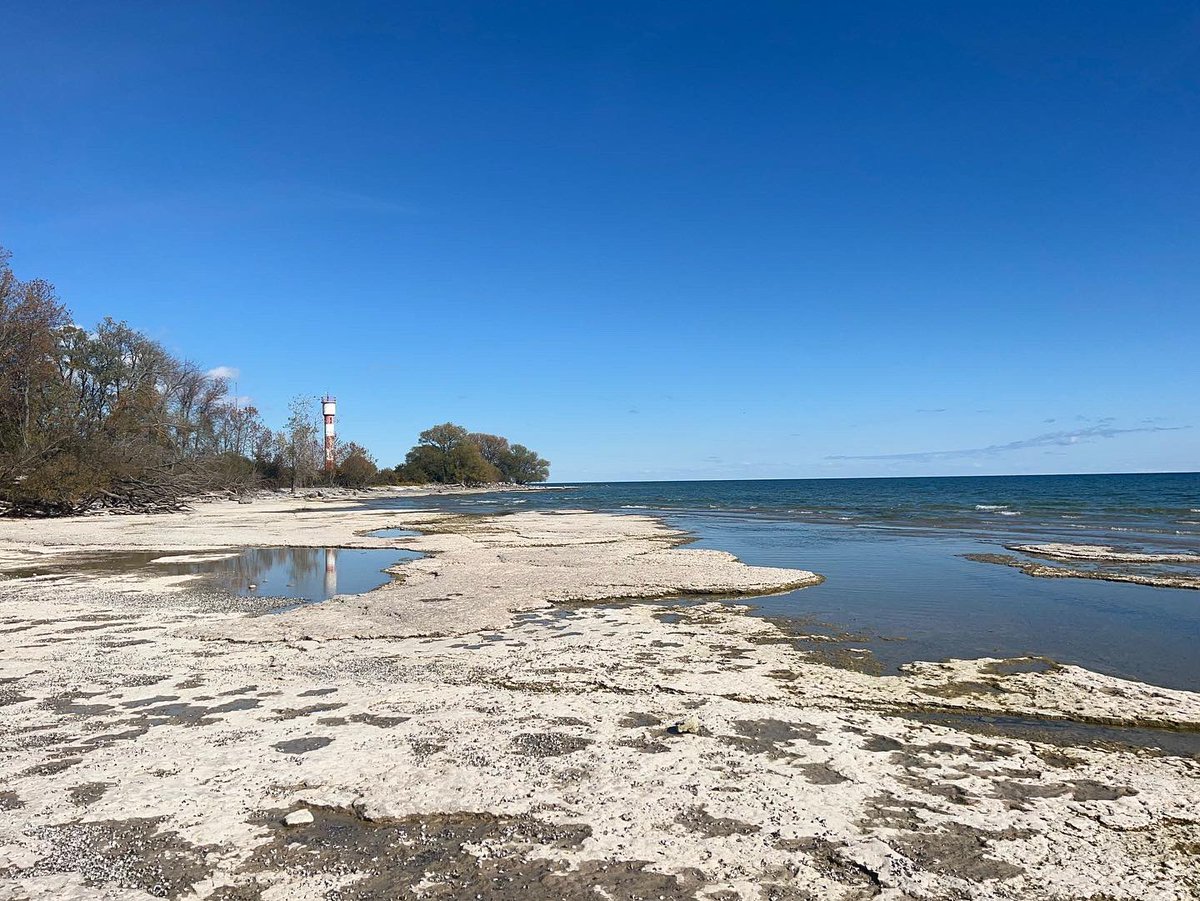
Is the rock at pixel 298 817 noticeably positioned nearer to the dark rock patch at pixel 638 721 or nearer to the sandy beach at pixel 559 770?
the sandy beach at pixel 559 770

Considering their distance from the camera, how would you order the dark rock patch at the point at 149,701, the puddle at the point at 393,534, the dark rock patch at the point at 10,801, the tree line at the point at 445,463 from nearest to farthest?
the dark rock patch at the point at 10,801 → the dark rock patch at the point at 149,701 → the puddle at the point at 393,534 → the tree line at the point at 445,463

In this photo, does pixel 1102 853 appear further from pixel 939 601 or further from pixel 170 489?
pixel 170 489

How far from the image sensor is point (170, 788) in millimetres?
4816

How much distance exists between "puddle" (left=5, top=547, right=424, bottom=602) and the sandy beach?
4.44 metres

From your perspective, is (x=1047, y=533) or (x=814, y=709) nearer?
(x=814, y=709)

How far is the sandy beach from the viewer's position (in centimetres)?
386

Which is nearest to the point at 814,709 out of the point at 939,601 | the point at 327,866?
the point at 327,866

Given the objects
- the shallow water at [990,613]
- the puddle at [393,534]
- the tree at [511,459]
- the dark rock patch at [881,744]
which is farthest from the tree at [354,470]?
the dark rock patch at [881,744]

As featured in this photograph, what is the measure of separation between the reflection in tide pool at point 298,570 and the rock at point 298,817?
31.3ft

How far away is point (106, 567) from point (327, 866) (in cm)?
1683

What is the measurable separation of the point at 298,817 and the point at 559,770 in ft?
5.78

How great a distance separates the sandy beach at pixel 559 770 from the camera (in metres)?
3.86

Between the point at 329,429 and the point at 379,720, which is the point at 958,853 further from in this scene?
the point at 329,429

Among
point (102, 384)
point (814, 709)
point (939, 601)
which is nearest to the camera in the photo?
point (814, 709)
